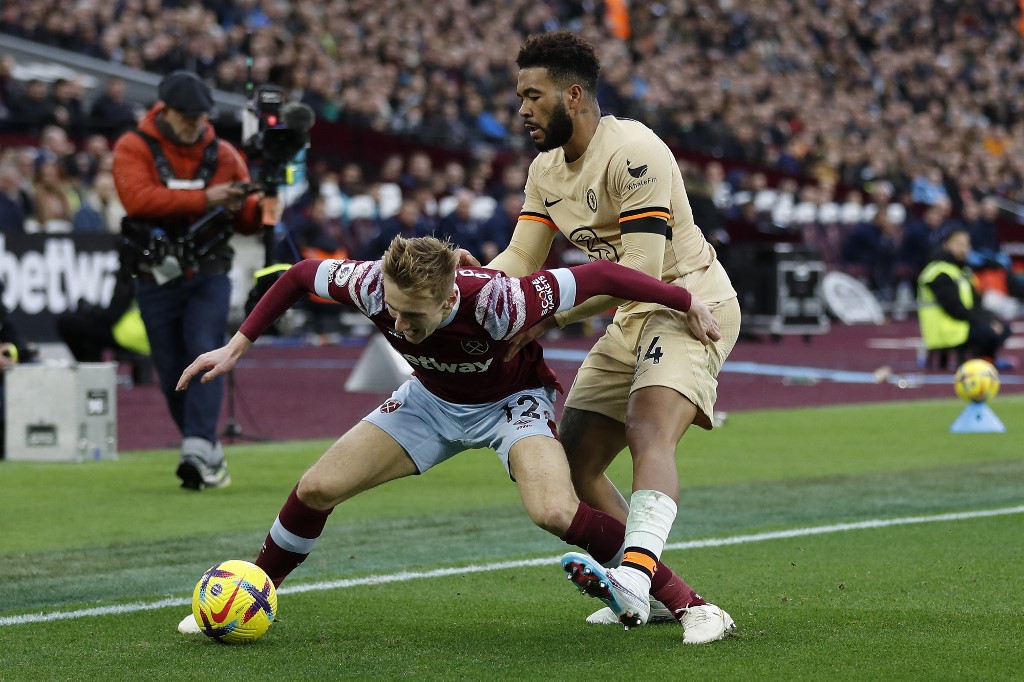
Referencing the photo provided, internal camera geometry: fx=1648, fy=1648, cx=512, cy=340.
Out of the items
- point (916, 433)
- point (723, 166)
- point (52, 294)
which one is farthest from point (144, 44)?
point (916, 433)

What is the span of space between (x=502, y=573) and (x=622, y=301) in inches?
75.1

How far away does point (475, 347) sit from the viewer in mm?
5984

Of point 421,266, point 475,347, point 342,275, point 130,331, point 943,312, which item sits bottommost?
point 943,312

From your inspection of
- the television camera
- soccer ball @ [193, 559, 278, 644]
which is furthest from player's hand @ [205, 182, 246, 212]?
soccer ball @ [193, 559, 278, 644]

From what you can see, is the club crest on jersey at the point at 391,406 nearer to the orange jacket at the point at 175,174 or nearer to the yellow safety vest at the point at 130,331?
the orange jacket at the point at 175,174

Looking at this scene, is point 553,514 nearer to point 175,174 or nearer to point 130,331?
point 175,174

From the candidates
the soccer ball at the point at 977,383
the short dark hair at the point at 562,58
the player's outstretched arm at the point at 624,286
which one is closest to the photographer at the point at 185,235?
the short dark hair at the point at 562,58

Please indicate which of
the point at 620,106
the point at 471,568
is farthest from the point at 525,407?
the point at 620,106

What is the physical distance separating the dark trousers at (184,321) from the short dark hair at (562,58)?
447 cm

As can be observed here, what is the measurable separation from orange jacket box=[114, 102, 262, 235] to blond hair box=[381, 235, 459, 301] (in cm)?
494

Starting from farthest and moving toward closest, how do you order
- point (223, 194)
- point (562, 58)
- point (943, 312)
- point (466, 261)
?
point (943, 312)
point (223, 194)
point (466, 261)
point (562, 58)

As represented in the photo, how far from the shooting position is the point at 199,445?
33.7 ft

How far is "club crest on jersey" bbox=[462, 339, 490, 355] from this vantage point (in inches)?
235

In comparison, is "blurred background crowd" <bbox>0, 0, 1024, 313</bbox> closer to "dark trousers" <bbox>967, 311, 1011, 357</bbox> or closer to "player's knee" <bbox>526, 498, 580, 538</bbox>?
"dark trousers" <bbox>967, 311, 1011, 357</bbox>
